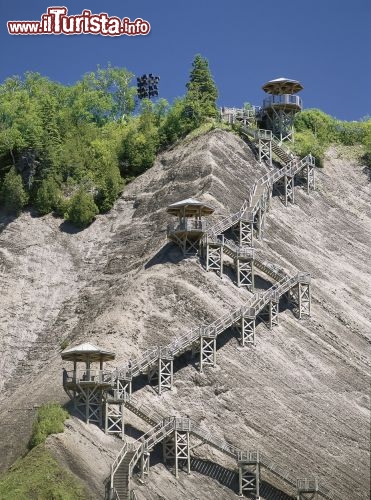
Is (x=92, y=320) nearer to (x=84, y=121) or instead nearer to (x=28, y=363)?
(x=28, y=363)

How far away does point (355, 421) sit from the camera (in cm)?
7056

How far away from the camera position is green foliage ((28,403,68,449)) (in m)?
62.5

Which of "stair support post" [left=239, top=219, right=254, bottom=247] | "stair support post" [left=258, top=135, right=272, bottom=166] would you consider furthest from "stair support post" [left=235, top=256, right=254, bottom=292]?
"stair support post" [left=258, top=135, right=272, bottom=166]

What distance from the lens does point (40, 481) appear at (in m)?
58.9

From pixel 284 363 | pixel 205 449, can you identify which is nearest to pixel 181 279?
pixel 284 363

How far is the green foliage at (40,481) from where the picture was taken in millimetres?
57969

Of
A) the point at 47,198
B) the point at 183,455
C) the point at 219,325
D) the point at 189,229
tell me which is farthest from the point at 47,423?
the point at 47,198

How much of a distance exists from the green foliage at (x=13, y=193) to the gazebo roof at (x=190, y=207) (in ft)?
53.4

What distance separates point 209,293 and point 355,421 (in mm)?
13221

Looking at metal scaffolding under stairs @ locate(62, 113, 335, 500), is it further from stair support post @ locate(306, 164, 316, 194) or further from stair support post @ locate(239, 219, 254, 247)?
stair support post @ locate(306, 164, 316, 194)

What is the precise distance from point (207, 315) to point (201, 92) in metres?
31.3

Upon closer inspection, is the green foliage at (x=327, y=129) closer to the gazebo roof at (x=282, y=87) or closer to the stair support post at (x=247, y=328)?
the gazebo roof at (x=282, y=87)

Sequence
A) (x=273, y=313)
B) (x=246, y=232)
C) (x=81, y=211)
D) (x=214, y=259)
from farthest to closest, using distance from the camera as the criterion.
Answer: (x=81, y=211), (x=246, y=232), (x=214, y=259), (x=273, y=313)

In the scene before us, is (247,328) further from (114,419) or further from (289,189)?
(289,189)
